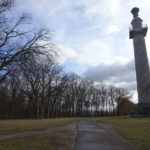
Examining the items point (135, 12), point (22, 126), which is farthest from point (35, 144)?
point (135, 12)

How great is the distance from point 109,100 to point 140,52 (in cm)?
5008

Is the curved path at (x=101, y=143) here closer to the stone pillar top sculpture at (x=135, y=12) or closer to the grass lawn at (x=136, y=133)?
the grass lawn at (x=136, y=133)

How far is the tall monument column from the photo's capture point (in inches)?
1588

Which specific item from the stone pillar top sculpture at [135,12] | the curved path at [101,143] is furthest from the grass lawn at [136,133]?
the stone pillar top sculpture at [135,12]

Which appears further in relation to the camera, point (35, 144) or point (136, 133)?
point (136, 133)

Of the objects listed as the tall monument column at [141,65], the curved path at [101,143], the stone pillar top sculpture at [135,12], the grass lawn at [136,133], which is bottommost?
the curved path at [101,143]

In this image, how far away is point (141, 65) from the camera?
41.5m

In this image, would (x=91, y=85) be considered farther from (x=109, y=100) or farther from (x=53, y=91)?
(x=53, y=91)

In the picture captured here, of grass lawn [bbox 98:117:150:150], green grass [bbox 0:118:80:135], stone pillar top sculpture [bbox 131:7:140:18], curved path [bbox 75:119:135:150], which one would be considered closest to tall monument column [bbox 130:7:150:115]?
stone pillar top sculpture [bbox 131:7:140:18]

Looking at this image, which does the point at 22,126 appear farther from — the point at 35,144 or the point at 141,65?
the point at 141,65

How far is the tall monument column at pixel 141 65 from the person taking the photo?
4034cm

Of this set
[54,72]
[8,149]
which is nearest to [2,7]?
[8,149]

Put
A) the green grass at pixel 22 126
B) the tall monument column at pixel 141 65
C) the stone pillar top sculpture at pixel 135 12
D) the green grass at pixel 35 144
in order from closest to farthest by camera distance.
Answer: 1. the green grass at pixel 35 144
2. the green grass at pixel 22 126
3. the tall monument column at pixel 141 65
4. the stone pillar top sculpture at pixel 135 12

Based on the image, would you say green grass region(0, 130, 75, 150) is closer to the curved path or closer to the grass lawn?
the curved path
